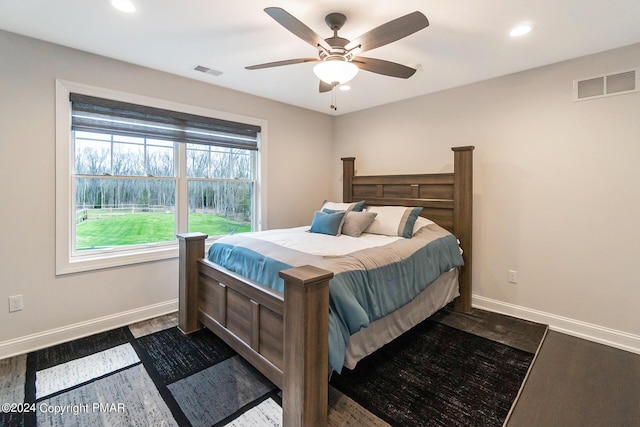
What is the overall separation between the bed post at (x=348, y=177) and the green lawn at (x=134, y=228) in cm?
181

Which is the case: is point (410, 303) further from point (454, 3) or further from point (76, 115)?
point (76, 115)

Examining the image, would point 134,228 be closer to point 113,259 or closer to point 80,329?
point 113,259

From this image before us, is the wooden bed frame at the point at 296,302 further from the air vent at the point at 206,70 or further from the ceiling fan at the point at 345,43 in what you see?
the air vent at the point at 206,70

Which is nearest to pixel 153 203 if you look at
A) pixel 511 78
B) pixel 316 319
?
pixel 316 319

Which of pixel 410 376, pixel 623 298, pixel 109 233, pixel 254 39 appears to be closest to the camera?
pixel 410 376

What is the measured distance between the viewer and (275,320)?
188cm

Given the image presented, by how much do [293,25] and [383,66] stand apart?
0.75 metres

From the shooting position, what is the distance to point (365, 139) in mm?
4484

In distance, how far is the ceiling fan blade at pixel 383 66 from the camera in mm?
2094

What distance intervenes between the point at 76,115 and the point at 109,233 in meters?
1.12

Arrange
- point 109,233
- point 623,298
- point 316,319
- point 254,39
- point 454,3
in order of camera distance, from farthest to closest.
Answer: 1. point 109,233
2. point 623,298
3. point 254,39
4. point 454,3
5. point 316,319

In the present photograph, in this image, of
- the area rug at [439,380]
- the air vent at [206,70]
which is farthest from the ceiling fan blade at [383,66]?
the area rug at [439,380]

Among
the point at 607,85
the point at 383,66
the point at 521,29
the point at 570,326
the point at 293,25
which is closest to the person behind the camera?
the point at 293,25

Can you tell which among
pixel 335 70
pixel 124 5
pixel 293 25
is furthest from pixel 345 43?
pixel 124 5
